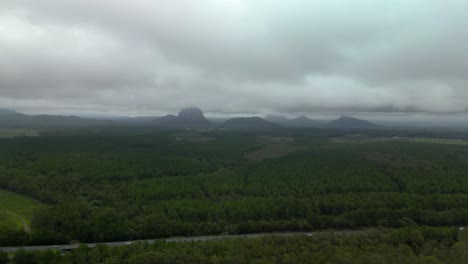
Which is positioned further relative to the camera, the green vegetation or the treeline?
the green vegetation

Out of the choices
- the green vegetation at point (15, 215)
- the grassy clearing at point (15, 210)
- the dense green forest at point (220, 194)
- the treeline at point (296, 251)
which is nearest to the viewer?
the treeline at point (296, 251)

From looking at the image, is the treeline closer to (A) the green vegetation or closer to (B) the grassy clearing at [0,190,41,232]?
(A) the green vegetation

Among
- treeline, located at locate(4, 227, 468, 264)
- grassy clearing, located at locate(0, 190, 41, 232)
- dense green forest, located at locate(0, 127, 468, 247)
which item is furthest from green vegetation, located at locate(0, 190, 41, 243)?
treeline, located at locate(4, 227, 468, 264)

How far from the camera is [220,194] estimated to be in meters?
62.7

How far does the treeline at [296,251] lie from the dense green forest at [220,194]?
9123 mm

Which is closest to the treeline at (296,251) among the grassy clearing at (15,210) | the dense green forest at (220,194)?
the dense green forest at (220,194)

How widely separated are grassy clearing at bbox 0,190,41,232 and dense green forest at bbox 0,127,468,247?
2.05 metres

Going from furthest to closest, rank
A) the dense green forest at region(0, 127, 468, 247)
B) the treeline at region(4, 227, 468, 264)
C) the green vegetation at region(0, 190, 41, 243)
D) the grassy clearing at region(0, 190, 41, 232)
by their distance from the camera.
Answer: the dense green forest at region(0, 127, 468, 247) < the grassy clearing at region(0, 190, 41, 232) < the green vegetation at region(0, 190, 41, 243) < the treeline at region(4, 227, 468, 264)

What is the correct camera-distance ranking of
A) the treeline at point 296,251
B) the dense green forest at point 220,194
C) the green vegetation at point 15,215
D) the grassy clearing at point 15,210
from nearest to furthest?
the treeline at point 296,251
the green vegetation at point 15,215
the grassy clearing at point 15,210
the dense green forest at point 220,194

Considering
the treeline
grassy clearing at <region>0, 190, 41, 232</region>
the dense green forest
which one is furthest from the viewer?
the dense green forest

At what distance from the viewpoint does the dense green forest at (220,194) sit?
4412cm

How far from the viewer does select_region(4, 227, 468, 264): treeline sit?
28.9 m

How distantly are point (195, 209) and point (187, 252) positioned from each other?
61.1ft

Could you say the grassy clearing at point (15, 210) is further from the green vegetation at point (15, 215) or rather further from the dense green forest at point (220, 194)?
the dense green forest at point (220, 194)
